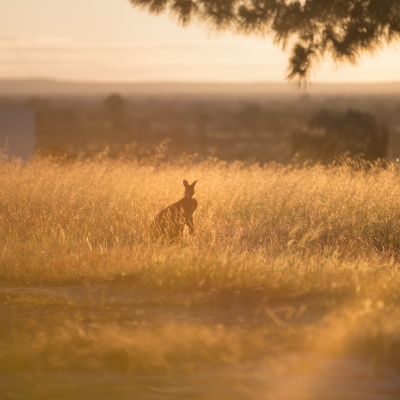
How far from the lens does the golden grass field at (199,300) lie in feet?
15.8

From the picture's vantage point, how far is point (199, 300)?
6840 millimetres

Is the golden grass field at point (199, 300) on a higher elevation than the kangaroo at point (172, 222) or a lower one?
lower

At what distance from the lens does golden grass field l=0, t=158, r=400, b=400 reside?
15.8 ft

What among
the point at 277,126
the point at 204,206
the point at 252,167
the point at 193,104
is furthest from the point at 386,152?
the point at 193,104

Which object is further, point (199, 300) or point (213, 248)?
point (213, 248)

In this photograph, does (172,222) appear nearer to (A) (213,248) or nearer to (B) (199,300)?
(A) (213,248)

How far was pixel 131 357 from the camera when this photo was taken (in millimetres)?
5191

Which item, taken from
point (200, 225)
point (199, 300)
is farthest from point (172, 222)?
point (199, 300)

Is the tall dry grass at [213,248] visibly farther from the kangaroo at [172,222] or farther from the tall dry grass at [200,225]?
the kangaroo at [172,222]

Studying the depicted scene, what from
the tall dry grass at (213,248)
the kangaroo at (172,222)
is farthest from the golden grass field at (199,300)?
the kangaroo at (172,222)

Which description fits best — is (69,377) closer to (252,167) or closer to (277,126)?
(252,167)

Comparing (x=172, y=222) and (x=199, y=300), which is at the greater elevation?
(x=172, y=222)

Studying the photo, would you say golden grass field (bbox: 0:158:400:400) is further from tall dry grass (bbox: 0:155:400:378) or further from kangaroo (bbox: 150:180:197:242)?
kangaroo (bbox: 150:180:197:242)

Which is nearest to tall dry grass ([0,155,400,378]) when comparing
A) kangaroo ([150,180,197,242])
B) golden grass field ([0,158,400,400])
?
golden grass field ([0,158,400,400])
